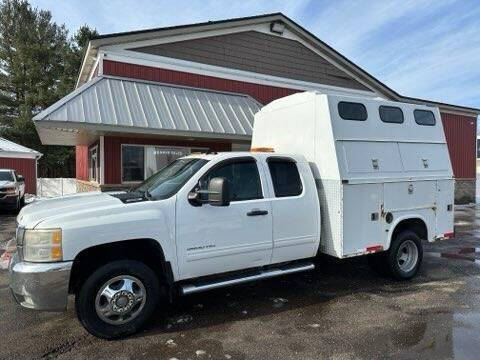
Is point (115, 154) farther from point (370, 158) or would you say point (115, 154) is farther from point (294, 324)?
point (294, 324)

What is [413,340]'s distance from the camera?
4.20 m

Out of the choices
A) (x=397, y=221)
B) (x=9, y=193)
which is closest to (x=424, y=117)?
(x=397, y=221)

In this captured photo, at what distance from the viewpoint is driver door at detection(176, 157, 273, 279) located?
4.57m

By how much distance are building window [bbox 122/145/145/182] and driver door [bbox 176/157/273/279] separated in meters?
7.61

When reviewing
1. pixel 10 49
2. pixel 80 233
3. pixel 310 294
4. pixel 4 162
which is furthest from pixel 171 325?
pixel 10 49

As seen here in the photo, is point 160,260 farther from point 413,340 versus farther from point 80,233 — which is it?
point 413,340

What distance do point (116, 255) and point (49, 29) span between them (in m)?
41.4

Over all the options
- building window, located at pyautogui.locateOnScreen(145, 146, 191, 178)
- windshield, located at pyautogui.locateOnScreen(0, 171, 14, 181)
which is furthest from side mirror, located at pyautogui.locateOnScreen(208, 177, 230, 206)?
windshield, located at pyautogui.locateOnScreen(0, 171, 14, 181)

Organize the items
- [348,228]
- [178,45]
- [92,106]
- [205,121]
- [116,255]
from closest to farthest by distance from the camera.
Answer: [116,255] → [348,228] → [92,106] → [205,121] → [178,45]

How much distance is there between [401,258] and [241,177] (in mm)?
3125

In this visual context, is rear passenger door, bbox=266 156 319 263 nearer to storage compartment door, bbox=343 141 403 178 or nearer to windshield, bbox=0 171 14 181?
storage compartment door, bbox=343 141 403 178

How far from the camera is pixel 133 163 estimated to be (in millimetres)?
12117

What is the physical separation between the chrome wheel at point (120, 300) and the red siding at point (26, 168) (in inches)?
973

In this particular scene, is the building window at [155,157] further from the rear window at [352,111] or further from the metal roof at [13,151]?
the metal roof at [13,151]
